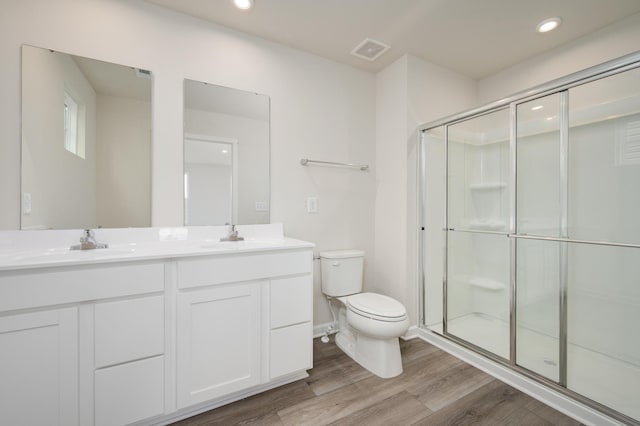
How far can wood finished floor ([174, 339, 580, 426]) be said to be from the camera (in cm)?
138

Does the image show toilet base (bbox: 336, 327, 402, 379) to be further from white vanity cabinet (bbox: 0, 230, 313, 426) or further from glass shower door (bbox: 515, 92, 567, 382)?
glass shower door (bbox: 515, 92, 567, 382)

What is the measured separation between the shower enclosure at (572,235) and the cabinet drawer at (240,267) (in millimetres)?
1459

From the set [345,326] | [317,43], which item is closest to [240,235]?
[345,326]

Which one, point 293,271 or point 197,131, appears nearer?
point 293,271

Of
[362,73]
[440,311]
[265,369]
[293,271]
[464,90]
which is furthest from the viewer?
[464,90]

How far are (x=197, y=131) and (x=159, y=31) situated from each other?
2.12 ft

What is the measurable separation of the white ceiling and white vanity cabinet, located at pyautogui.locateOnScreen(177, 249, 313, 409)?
1.61 m

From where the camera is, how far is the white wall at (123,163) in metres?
1.61

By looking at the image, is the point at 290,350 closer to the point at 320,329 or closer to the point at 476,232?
the point at 320,329

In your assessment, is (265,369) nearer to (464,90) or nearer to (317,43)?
(317,43)

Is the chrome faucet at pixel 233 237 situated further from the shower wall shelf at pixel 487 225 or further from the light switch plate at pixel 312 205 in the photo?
the shower wall shelf at pixel 487 225

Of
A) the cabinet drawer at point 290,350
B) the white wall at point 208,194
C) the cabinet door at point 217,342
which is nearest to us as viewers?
the cabinet door at point 217,342

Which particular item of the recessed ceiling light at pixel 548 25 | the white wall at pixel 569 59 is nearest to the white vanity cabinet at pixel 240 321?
the recessed ceiling light at pixel 548 25

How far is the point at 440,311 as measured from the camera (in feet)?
7.65
